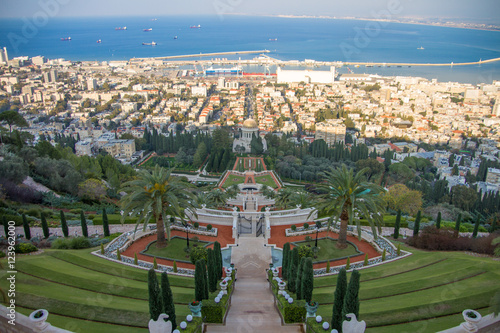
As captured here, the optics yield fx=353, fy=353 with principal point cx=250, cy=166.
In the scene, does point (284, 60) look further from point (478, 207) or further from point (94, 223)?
point (94, 223)

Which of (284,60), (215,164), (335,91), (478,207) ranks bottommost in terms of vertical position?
(478,207)

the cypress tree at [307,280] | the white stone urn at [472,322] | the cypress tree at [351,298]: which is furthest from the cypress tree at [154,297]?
the white stone urn at [472,322]

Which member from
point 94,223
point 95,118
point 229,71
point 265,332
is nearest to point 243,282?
point 265,332

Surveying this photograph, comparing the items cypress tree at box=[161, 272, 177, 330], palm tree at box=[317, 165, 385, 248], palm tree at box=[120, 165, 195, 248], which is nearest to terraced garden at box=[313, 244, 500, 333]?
palm tree at box=[317, 165, 385, 248]

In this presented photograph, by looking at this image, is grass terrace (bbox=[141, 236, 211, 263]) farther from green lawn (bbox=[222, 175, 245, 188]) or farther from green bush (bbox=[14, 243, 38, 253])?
green lawn (bbox=[222, 175, 245, 188])

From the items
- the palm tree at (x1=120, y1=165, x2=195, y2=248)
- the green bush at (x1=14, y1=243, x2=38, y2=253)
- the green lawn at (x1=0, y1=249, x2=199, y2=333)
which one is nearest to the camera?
the green lawn at (x1=0, y1=249, x2=199, y2=333)

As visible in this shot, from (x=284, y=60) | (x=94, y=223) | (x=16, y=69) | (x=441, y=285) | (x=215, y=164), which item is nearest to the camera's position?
(x=441, y=285)
